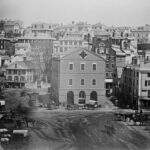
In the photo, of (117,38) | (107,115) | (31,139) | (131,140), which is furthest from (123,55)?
(31,139)

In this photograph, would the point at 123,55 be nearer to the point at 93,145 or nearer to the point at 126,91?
the point at 126,91

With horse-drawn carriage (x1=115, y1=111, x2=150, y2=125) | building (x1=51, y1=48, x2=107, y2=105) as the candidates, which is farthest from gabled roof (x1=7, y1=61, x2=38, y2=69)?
horse-drawn carriage (x1=115, y1=111, x2=150, y2=125)

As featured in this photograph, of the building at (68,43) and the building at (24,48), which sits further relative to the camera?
the building at (68,43)

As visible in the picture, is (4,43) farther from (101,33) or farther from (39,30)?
(101,33)

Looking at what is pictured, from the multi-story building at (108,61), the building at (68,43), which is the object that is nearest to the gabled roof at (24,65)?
the building at (68,43)

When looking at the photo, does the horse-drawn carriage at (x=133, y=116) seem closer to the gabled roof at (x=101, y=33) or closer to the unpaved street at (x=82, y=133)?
the unpaved street at (x=82, y=133)

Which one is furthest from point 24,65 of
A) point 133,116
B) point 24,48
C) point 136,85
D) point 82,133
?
point 136,85
